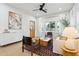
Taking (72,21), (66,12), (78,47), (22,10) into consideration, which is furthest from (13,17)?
(78,47)

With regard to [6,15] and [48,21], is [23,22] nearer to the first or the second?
[6,15]

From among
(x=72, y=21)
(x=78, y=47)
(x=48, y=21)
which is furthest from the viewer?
(x=72, y=21)

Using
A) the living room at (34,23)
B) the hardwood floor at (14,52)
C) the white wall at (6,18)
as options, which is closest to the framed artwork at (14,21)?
Result: the living room at (34,23)

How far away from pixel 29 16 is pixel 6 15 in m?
1.05

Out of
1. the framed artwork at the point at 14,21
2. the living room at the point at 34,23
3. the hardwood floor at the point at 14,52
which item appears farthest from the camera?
the framed artwork at the point at 14,21

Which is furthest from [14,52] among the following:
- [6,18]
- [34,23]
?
[6,18]

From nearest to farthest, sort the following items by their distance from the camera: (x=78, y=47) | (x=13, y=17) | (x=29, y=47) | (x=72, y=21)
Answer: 1. (x=78, y=47)
2. (x=29, y=47)
3. (x=72, y=21)
4. (x=13, y=17)

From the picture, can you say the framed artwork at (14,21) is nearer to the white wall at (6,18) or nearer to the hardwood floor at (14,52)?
the white wall at (6,18)

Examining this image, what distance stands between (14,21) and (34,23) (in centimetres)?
84

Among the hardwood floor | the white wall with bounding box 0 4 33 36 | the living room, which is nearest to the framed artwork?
the living room

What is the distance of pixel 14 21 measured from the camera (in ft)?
12.1

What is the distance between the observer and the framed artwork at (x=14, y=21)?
368 cm

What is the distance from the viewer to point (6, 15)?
12.8 ft

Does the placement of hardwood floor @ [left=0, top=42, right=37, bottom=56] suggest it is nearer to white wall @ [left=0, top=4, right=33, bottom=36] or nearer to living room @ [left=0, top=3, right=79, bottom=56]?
living room @ [left=0, top=3, right=79, bottom=56]
